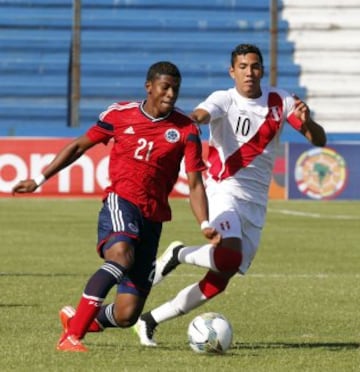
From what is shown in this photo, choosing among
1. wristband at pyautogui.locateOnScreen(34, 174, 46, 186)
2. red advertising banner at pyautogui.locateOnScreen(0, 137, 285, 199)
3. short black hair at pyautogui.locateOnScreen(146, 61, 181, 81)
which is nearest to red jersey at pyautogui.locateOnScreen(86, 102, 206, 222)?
short black hair at pyautogui.locateOnScreen(146, 61, 181, 81)

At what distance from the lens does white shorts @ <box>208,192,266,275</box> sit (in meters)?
8.91

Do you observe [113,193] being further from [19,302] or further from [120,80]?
[120,80]

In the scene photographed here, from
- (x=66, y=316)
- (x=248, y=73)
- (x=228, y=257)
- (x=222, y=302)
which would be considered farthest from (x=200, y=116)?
(x=222, y=302)

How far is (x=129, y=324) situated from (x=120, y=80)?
113 feet

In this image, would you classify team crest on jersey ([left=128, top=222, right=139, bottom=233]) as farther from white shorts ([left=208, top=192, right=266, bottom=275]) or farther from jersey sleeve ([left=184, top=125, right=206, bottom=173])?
white shorts ([left=208, top=192, right=266, bottom=275])

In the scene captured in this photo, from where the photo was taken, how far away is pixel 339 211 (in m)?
28.2

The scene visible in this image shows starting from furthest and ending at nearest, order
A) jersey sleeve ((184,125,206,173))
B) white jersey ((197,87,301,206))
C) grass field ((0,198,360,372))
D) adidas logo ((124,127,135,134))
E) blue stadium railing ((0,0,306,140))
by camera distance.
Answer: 1. blue stadium railing ((0,0,306,140))
2. white jersey ((197,87,301,206))
3. adidas logo ((124,127,135,134))
4. jersey sleeve ((184,125,206,173))
5. grass field ((0,198,360,372))

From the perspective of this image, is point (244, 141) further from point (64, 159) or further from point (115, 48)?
point (115, 48)

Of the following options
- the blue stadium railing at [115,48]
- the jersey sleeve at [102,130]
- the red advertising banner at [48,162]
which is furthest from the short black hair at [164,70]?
the blue stadium railing at [115,48]

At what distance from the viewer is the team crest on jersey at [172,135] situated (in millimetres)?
8320

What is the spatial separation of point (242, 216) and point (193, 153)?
92 cm

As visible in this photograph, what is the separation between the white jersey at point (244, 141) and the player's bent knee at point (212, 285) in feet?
1.91

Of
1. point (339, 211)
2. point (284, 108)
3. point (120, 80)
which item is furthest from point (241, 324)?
point (120, 80)

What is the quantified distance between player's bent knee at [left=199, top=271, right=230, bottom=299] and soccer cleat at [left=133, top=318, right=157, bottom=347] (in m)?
0.45
